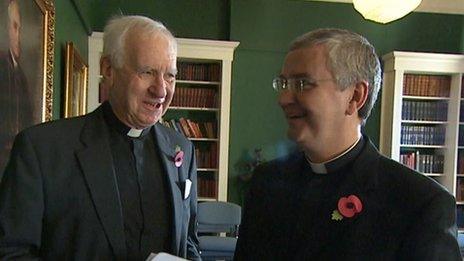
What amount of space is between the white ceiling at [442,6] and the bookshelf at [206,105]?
179 cm

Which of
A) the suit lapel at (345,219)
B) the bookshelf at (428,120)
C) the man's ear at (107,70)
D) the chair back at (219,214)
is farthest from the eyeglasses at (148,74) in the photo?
the bookshelf at (428,120)

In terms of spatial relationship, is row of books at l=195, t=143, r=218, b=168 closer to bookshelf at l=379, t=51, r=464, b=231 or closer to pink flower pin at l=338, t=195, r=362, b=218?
bookshelf at l=379, t=51, r=464, b=231

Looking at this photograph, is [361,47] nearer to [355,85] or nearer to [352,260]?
[355,85]

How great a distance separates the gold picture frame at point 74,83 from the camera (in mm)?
3787

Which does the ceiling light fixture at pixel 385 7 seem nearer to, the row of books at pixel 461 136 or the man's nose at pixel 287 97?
the man's nose at pixel 287 97

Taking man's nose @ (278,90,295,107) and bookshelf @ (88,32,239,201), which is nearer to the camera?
man's nose @ (278,90,295,107)

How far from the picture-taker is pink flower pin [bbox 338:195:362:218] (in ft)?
4.47

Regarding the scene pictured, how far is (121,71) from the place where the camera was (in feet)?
5.10

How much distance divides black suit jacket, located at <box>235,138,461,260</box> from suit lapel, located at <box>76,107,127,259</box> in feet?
1.29

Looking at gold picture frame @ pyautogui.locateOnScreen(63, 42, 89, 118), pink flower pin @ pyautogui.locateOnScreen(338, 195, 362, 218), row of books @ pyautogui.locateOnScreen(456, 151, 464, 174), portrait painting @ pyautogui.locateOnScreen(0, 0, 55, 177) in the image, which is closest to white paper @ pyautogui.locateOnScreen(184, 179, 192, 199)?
pink flower pin @ pyautogui.locateOnScreen(338, 195, 362, 218)

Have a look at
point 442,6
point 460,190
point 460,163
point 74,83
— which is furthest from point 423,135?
point 74,83

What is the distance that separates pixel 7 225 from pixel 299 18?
205 inches

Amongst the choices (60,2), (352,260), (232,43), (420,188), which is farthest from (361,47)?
(232,43)

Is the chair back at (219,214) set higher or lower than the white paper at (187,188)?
lower
